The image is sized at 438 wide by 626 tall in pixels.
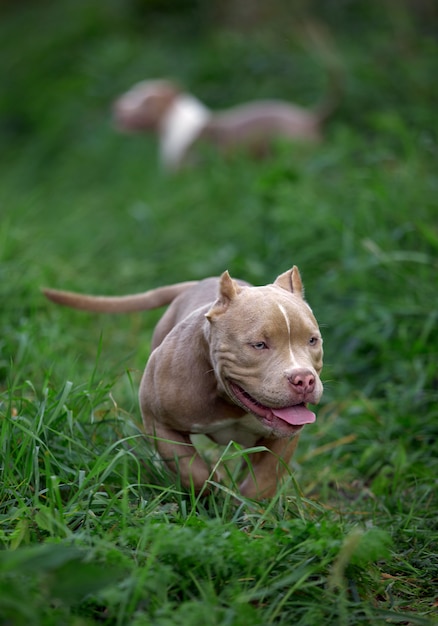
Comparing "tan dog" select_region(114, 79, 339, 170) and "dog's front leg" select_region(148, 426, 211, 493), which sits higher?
"dog's front leg" select_region(148, 426, 211, 493)

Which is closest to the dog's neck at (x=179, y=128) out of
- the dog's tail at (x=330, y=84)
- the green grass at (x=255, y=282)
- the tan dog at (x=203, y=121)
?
the tan dog at (x=203, y=121)

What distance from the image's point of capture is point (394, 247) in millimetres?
5766

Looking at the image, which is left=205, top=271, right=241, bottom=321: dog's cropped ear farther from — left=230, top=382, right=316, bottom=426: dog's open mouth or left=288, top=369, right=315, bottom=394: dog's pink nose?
left=288, top=369, right=315, bottom=394: dog's pink nose

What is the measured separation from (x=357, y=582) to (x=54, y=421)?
48.6 inches

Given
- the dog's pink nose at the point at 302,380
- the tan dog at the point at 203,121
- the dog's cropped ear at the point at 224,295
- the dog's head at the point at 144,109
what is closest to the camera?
the dog's pink nose at the point at 302,380

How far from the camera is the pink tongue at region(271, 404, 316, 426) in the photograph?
3.01 metres

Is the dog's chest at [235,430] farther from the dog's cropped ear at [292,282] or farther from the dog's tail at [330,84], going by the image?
the dog's tail at [330,84]

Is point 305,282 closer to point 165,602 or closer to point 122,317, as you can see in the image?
point 122,317

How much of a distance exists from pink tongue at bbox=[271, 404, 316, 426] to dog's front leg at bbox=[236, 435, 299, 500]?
0.39m

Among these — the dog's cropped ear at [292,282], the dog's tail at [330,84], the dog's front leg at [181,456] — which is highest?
the dog's cropped ear at [292,282]

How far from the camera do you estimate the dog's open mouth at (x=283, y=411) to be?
3.02 meters

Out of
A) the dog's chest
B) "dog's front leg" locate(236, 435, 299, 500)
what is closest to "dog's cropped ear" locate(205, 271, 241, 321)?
the dog's chest

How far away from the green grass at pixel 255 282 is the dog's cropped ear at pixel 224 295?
1.57 ft

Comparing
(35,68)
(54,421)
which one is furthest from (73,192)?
(54,421)
